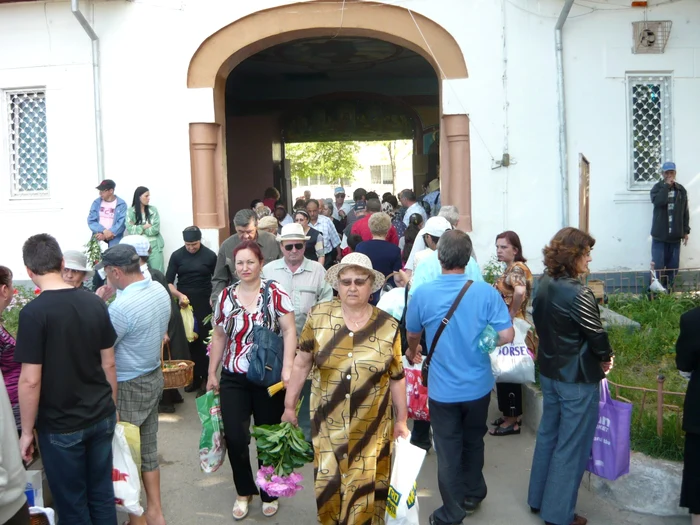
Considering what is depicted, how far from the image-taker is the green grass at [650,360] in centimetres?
500

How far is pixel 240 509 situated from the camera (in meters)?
4.89

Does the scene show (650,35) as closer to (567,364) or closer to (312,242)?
(312,242)

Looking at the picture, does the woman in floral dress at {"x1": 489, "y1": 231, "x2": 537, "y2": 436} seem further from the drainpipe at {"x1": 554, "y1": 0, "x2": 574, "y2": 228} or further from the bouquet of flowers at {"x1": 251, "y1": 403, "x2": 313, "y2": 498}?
the drainpipe at {"x1": 554, "y1": 0, "x2": 574, "y2": 228}

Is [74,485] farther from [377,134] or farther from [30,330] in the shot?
[377,134]

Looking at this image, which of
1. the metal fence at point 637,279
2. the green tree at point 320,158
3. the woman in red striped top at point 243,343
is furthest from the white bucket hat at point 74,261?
the green tree at point 320,158

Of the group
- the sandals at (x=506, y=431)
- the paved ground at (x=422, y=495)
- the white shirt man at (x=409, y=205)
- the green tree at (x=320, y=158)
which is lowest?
the paved ground at (x=422, y=495)

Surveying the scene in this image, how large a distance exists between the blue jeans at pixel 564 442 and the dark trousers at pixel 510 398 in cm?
141

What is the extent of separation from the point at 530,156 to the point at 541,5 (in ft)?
6.19

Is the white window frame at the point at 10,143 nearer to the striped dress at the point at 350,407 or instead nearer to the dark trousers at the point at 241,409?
the dark trousers at the point at 241,409

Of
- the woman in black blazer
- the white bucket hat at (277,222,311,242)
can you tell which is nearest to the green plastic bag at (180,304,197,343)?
the white bucket hat at (277,222,311,242)

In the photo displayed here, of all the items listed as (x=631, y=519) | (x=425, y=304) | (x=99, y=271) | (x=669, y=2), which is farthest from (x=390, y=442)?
(x=669, y=2)

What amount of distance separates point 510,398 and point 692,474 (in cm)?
208

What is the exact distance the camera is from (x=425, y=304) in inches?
178

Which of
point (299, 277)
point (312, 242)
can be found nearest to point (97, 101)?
point (312, 242)
